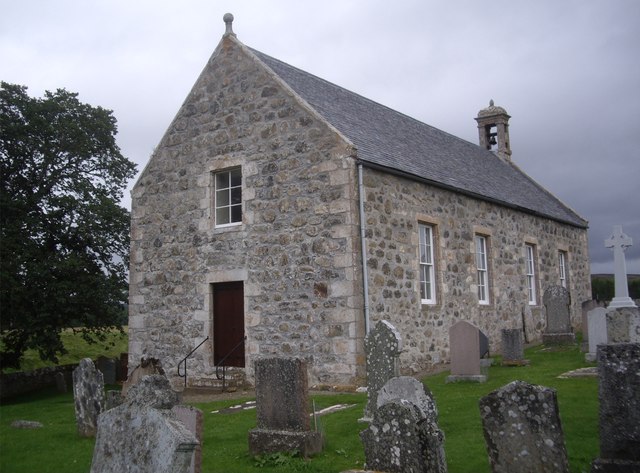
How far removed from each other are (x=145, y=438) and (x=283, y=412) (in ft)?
12.2

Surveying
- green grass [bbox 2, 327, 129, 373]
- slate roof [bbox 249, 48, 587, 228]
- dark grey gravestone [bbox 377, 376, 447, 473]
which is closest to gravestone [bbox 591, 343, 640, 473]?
dark grey gravestone [bbox 377, 376, 447, 473]

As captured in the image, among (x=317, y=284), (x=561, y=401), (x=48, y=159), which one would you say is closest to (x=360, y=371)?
(x=317, y=284)

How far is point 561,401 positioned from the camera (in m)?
10.0

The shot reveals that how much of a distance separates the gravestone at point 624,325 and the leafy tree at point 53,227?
A: 1403cm

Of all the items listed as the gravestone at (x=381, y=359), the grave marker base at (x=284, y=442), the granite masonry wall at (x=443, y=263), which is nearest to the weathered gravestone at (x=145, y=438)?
the grave marker base at (x=284, y=442)

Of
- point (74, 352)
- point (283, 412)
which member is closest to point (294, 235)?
point (283, 412)

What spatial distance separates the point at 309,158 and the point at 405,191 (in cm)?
248

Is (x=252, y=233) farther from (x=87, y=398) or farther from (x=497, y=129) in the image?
(x=497, y=129)

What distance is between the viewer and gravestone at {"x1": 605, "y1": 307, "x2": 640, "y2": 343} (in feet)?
34.3

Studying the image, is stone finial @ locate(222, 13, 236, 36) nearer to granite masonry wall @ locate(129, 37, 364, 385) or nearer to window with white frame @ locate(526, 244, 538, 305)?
granite masonry wall @ locate(129, 37, 364, 385)

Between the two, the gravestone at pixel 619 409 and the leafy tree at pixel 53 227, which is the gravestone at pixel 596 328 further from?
the leafy tree at pixel 53 227

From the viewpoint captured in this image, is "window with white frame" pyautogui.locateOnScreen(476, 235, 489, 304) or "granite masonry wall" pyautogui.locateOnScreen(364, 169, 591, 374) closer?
"granite masonry wall" pyautogui.locateOnScreen(364, 169, 591, 374)

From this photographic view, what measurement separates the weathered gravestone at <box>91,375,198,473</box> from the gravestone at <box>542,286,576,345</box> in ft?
49.1

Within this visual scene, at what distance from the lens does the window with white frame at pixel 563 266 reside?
24141 millimetres
